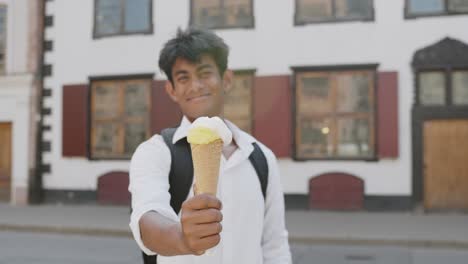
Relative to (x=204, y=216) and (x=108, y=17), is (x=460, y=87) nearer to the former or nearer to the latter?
(x=108, y=17)

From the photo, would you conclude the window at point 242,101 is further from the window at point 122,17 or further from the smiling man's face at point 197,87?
the smiling man's face at point 197,87

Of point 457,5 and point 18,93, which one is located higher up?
point 457,5

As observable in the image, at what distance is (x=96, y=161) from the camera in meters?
15.4

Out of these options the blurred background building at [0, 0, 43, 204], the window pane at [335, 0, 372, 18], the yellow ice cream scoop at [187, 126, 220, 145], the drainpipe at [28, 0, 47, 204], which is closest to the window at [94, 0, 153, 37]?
the drainpipe at [28, 0, 47, 204]

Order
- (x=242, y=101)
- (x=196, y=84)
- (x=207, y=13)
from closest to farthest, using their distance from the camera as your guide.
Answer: (x=196, y=84)
(x=242, y=101)
(x=207, y=13)

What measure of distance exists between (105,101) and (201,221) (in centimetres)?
1489

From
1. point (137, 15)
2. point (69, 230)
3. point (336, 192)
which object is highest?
point (137, 15)

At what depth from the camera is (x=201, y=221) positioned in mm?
→ 1135

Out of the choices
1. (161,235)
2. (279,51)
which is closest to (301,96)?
(279,51)

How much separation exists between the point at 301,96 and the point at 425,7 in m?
3.72

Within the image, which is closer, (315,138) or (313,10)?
(315,138)

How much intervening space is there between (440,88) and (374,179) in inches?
107

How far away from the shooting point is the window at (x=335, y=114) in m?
13.7

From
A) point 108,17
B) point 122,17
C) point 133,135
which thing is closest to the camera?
point 133,135
